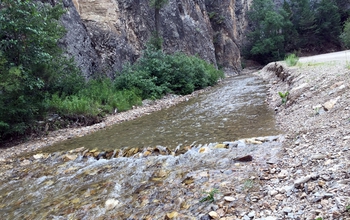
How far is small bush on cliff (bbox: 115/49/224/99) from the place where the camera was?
12.9 m

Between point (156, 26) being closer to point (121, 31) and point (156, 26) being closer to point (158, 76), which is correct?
point (121, 31)

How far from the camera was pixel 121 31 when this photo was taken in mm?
16234

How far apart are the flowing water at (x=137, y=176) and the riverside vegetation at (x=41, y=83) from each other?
2043 mm

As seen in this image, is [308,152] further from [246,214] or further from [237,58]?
[237,58]

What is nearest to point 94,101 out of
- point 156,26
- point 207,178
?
point 207,178

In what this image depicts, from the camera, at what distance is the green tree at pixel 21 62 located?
6711mm

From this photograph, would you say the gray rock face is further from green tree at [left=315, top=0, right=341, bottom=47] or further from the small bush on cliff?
green tree at [left=315, top=0, right=341, bottom=47]

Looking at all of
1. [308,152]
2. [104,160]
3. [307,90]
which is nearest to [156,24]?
[307,90]

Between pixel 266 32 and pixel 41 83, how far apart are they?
4461cm

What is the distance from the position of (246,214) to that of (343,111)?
9.84 ft

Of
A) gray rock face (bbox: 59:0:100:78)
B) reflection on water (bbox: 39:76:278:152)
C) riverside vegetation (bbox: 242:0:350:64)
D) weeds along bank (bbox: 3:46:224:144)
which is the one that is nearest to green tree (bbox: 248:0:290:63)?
riverside vegetation (bbox: 242:0:350:64)

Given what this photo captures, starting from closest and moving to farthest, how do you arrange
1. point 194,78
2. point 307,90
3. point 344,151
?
point 344,151 → point 307,90 → point 194,78

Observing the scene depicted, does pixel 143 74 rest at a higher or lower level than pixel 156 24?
lower

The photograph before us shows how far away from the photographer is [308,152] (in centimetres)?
332
